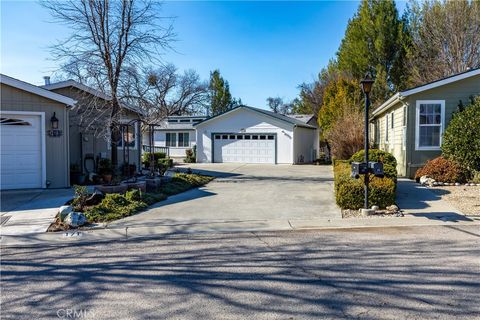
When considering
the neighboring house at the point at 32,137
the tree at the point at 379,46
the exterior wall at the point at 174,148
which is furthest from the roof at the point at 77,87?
the tree at the point at 379,46

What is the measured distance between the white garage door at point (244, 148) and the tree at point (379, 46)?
11.1 meters

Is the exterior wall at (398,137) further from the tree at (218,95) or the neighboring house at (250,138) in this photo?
the tree at (218,95)

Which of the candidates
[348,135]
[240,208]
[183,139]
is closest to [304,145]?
[348,135]

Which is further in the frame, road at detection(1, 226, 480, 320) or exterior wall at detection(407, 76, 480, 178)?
exterior wall at detection(407, 76, 480, 178)

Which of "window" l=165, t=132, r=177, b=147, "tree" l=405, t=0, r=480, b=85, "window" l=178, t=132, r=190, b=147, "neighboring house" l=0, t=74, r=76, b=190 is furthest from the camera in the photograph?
"window" l=165, t=132, r=177, b=147

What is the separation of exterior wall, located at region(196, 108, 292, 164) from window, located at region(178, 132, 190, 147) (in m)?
6.96

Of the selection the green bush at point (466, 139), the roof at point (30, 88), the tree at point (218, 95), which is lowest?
the green bush at point (466, 139)

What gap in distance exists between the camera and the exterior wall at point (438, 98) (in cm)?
1399

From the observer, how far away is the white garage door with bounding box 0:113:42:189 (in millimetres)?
11609

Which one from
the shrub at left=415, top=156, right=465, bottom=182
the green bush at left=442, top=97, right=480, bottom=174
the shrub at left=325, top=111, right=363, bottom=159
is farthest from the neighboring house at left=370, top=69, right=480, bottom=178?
the shrub at left=325, top=111, right=363, bottom=159

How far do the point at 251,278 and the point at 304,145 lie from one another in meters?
24.0

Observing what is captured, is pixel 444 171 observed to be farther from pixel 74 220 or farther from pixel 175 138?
pixel 175 138

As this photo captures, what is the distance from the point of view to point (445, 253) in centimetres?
562

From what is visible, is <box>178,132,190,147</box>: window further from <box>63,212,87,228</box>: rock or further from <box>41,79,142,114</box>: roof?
<box>63,212,87,228</box>: rock
